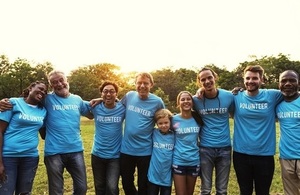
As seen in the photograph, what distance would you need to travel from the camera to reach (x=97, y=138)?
19.7ft

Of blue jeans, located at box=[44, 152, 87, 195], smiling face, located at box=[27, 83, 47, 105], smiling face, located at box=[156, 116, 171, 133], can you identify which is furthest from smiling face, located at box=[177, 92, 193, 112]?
smiling face, located at box=[27, 83, 47, 105]

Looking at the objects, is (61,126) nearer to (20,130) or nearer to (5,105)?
(20,130)

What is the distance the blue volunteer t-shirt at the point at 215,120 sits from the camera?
566 centimetres

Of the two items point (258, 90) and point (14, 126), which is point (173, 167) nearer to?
point (258, 90)

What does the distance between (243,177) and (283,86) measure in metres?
1.68

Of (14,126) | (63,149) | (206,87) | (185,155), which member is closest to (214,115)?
(206,87)

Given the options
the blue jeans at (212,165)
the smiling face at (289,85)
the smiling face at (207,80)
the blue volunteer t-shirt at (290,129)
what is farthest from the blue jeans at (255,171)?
the smiling face at (207,80)

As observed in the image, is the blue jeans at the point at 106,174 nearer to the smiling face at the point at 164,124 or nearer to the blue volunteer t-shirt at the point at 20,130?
the smiling face at the point at 164,124

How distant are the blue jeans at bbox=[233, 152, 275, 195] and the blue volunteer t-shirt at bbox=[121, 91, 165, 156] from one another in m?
1.58

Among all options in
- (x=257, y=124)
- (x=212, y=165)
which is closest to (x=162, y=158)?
(x=212, y=165)

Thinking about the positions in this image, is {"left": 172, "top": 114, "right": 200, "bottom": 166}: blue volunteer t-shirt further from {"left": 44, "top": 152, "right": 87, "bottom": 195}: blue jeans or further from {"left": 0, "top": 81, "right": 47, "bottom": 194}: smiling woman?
{"left": 0, "top": 81, "right": 47, "bottom": 194}: smiling woman

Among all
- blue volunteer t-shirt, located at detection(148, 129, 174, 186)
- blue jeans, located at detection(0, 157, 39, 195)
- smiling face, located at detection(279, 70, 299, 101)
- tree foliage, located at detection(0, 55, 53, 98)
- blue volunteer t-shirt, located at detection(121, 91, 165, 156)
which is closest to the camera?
blue jeans, located at detection(0, 157, 39, 195)

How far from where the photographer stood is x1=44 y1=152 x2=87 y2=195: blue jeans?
5.57 meters

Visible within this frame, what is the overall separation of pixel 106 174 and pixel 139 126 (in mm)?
1089
